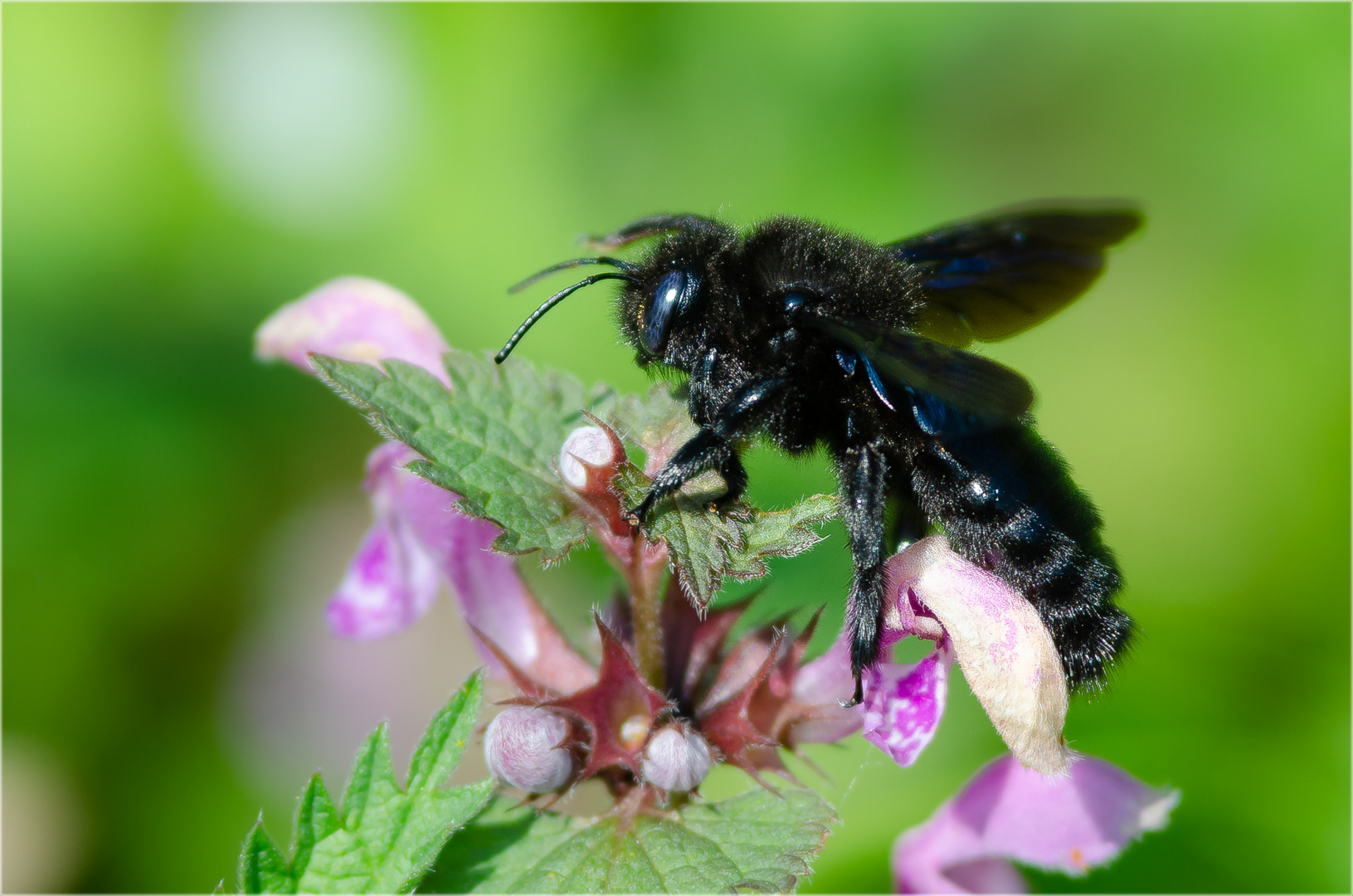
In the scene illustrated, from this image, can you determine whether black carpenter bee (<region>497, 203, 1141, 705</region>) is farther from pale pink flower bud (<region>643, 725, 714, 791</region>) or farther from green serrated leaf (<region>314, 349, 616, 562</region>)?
pale pink flower bud (<region>643, 725, 714, 791</region>)

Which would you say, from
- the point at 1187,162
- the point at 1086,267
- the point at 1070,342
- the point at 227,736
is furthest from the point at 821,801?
the point at 1187,162

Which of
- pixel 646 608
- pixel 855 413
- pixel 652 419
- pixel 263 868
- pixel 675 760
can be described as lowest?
pixel 263 868

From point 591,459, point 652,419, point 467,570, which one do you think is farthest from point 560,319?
point 591,459

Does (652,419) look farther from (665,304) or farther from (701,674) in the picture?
(701,674)

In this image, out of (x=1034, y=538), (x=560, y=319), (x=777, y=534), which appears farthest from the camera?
(x=560, y=319)

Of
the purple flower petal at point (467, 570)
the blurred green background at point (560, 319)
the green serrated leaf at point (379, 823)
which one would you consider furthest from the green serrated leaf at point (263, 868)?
the blurred green background at point (560, 319)

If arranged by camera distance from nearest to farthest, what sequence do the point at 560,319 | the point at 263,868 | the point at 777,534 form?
1. the point at 263,868
2. the point at 777,534
3. the point at 560,319

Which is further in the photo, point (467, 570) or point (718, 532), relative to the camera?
point (467, 570)
